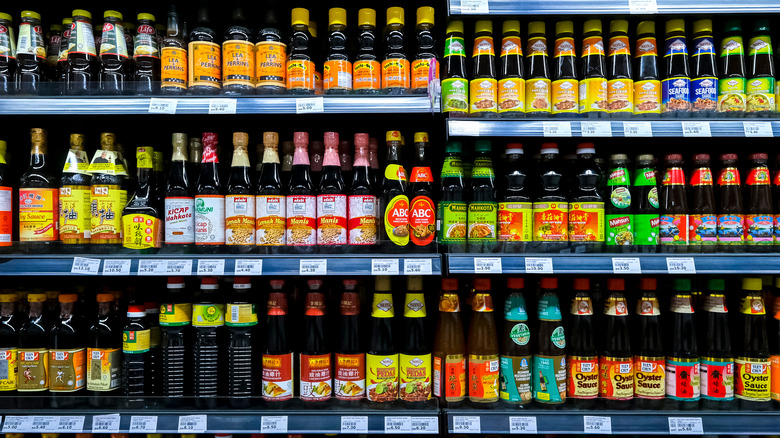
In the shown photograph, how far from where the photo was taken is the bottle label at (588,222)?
A: 5.36 ft

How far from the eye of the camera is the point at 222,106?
155cm

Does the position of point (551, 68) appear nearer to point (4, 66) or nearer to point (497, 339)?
point (497, 339)

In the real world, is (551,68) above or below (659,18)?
below

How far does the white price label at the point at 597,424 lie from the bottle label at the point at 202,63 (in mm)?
1711

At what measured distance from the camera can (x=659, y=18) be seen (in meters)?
1.92

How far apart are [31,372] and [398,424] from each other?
1.29m

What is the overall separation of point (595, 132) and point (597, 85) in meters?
0.20

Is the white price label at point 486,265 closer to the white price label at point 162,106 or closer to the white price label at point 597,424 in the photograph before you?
the white price label at point 597,424

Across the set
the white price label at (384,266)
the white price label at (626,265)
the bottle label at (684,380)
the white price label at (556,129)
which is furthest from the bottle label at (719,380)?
the white price label at (384,266)

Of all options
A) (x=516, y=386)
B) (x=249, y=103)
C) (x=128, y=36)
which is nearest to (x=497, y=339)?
(x=516, y=386)

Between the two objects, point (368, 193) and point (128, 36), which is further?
point (128, 36)

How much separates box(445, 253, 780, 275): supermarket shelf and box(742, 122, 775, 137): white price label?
0.40 m

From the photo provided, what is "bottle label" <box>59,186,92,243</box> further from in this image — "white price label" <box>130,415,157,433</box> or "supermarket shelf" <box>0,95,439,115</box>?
"white price label" <box>130,415,157,433</box>

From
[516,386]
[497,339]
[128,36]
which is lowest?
[516,386]
